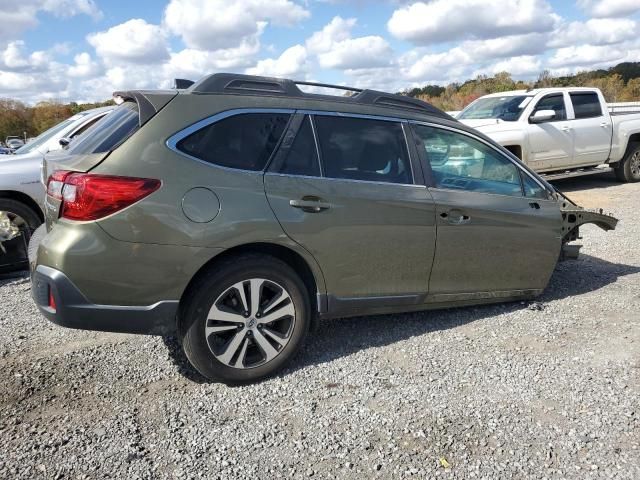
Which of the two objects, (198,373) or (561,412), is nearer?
(561,412)

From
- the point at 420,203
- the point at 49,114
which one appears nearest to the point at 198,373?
the point at 420,203

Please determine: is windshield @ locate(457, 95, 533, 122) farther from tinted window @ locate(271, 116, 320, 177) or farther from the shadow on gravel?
tinted window @ locate(271, 116, 320, 177)

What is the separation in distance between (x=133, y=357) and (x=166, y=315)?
0.86 m

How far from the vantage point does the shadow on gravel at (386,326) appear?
12.5ft

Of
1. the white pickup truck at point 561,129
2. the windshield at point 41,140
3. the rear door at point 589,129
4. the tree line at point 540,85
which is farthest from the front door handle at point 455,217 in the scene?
the tree line at point 540,85

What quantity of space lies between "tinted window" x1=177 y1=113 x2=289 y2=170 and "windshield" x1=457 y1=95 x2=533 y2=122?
791cm

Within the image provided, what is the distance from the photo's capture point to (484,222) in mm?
4141

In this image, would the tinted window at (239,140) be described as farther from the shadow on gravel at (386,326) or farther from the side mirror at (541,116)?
the side mirror at (541,116)

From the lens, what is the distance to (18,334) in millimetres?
4266

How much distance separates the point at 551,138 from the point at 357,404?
8659 mm

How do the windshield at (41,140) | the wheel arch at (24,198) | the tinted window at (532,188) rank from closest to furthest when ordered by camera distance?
the tinted window at (532,188)
the wheel arch at (24,198)
the windshield at (41,140)

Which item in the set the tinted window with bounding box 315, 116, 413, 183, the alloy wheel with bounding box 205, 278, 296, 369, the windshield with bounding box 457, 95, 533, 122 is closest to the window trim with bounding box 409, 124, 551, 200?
the tinted window with bounding box 315, 116, 413, 183

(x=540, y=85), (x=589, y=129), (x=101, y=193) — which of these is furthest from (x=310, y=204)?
(x=540, y=85)

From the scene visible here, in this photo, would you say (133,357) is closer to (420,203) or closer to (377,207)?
(377,207)
